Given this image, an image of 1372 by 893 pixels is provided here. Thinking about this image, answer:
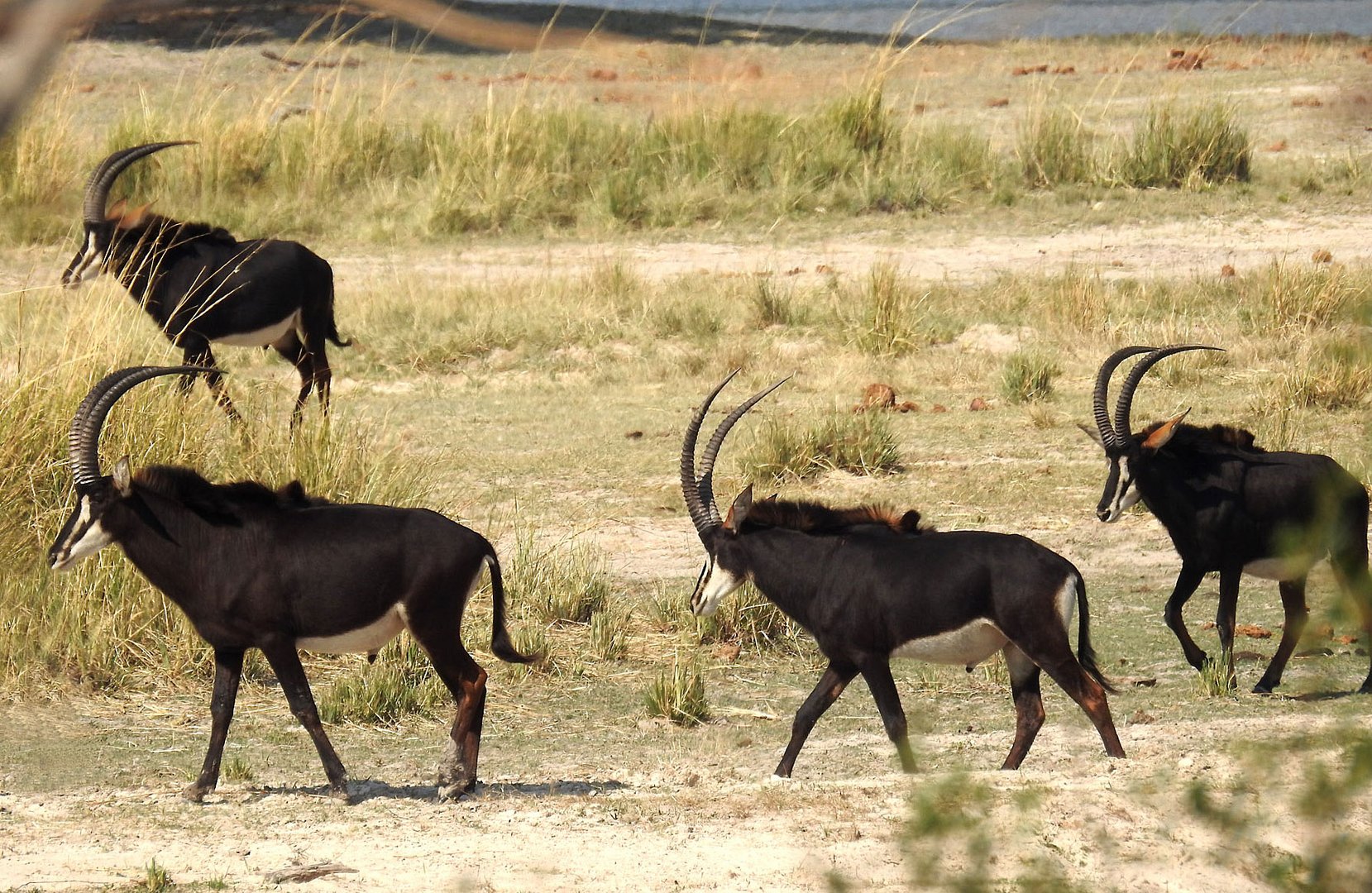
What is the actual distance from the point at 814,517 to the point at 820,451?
477cm

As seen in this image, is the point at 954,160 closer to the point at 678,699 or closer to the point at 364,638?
the point at 678,699

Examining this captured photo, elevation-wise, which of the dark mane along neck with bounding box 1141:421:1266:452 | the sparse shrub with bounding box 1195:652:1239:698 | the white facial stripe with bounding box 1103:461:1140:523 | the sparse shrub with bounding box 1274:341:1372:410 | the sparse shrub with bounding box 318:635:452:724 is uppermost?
the dark mane along neck with bounding box 1141:421:1266:452

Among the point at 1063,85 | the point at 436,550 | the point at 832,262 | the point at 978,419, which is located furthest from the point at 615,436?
the point at 1063,85

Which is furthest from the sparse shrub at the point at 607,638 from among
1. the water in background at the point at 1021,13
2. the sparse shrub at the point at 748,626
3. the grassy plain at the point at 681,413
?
the water in background at the point at 1021,13

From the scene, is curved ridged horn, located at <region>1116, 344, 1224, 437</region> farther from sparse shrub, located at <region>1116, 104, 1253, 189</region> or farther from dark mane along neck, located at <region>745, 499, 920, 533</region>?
sparse shrub, located at <region>1116, 104, 1253, 189</region>

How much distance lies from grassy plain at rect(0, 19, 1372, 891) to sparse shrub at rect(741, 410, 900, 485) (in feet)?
0.13

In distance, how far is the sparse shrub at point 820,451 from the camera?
36.6 feet

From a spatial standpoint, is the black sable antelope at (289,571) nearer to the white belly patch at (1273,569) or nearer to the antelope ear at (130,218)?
the white belly patch at (1273,569)

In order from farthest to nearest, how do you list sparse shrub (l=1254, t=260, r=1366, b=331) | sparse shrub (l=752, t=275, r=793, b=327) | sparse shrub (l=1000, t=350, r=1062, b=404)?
sparse shrub (l=752, t=275, r=793, b=327)
sparse shrub (l=1254, t=260, r=1366, b=331)
sparse shrub (l=1000, t=350, r=1062, b=404)

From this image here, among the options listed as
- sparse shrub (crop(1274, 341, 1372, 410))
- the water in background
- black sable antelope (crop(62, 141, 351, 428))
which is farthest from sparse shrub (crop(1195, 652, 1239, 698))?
black sable antelope (crop(62, 141, 351, 428))

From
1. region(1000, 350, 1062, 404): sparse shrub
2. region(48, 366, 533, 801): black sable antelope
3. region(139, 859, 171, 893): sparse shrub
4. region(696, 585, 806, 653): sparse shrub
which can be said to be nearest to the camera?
region(139, 859, 171, 893): sparse shrub

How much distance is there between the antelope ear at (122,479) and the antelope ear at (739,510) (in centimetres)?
215

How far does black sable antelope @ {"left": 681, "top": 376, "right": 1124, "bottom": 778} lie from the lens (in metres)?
5.85

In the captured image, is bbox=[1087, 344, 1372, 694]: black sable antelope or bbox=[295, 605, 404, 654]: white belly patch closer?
bbox=[295, 605, 404, 654]: white belly patch
